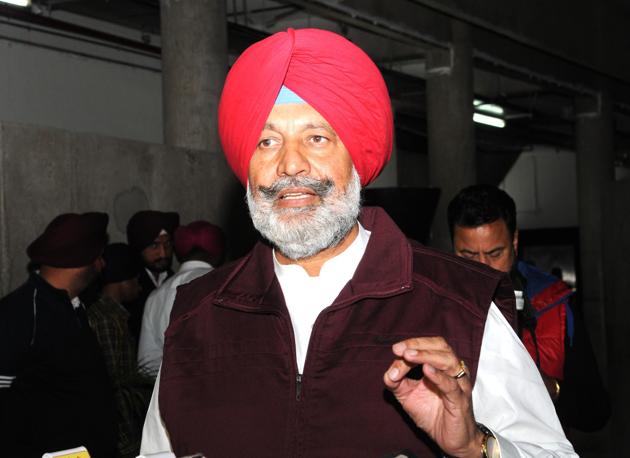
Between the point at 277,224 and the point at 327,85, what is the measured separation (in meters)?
0.32

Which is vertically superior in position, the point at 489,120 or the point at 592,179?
the point at 489,120

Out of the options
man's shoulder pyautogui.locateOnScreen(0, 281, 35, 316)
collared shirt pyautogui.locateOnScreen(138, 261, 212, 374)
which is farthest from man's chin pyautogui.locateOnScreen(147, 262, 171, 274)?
man's shoulder pyautogui.locateOnScreen(0, 281, 35, 316)

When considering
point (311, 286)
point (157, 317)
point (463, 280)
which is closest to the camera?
point (463, 280)

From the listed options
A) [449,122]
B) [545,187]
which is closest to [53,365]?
[449,122]

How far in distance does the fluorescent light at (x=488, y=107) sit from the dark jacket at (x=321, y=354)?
13.5m

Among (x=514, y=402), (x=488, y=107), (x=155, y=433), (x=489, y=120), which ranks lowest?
(x=155, y=433)

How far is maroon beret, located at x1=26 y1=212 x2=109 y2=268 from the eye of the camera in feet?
13.5

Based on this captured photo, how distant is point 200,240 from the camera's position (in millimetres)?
5121

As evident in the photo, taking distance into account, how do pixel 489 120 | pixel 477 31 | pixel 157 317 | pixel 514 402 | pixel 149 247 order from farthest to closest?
pixel 489 120
pixel 477 31
pixel 149 247
pixel 157 317
pixel 514 402

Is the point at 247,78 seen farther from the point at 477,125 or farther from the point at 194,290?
the point at 477,125

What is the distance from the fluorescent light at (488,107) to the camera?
49.9 feet

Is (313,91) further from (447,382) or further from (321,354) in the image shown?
(447,382)

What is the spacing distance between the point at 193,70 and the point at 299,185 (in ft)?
17.3

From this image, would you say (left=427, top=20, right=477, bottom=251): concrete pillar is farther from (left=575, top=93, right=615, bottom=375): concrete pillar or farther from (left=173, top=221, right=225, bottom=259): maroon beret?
(left=173, top=221, right=225, bottom=259): maroon beret
